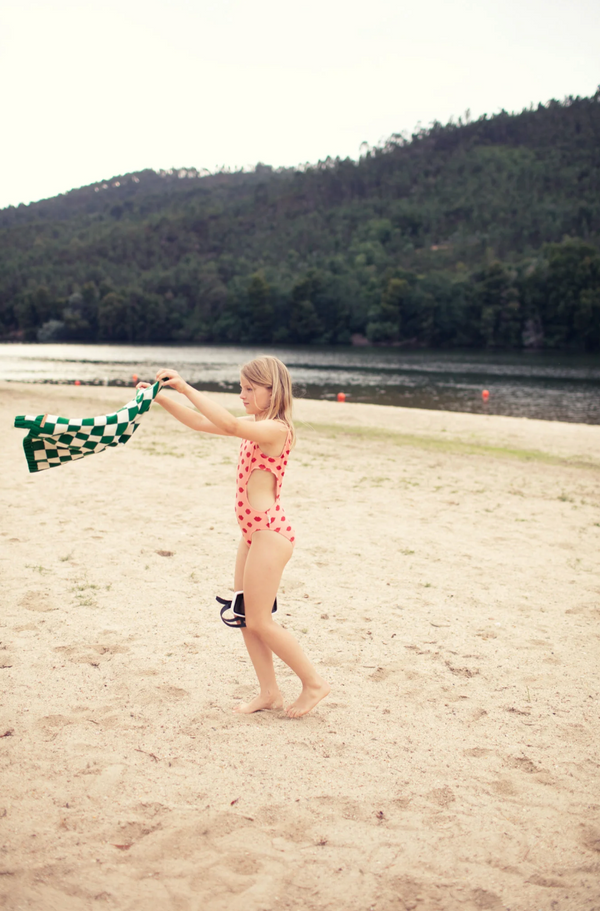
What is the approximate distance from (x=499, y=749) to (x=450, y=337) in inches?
3734

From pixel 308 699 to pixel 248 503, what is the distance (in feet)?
4.06

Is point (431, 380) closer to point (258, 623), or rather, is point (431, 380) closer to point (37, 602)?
point (37, 602)

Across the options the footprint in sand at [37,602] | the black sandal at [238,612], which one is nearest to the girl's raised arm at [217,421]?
the black sandal at [238,612]

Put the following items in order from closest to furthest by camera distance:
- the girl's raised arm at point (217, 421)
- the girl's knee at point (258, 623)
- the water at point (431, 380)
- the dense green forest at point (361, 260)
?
the girl's raised arm at point (217, 421)
the girl's knee at point (258, 623)
the water at point (431, 380)
the dense green forest at point (361, 260)

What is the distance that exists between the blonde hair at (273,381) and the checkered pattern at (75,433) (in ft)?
1.60

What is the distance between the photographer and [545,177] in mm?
158375

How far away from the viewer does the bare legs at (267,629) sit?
3477 mm

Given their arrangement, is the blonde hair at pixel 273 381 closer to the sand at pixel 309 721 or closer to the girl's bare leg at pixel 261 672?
the girl's bare leg at pixel 261 672

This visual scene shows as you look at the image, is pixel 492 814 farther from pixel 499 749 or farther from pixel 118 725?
pixel 118 725

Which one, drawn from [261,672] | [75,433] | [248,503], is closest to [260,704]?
[261,672]

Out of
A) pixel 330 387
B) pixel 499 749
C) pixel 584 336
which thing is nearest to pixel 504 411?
pixel 330 387

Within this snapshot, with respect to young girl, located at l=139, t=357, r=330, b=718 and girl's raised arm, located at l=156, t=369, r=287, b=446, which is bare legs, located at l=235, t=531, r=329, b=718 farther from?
girl's raised arm, located at l=156, t=369, r=287, b=446

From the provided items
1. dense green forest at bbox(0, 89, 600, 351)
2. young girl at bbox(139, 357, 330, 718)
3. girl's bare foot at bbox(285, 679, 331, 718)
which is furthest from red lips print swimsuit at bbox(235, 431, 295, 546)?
dense green forest at bbox(0, 89, 600, 351)

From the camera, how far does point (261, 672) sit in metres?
3.85
